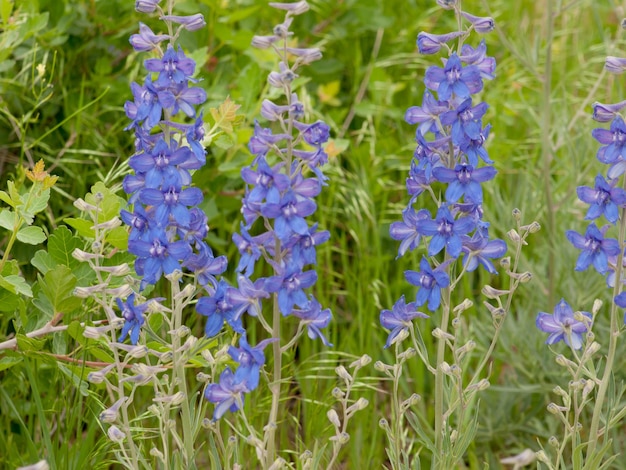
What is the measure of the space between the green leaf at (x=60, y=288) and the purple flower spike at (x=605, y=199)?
3.73 ft

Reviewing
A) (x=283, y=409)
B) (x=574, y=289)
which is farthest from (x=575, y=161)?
(x=283, y=409)

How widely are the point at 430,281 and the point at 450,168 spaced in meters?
0.24

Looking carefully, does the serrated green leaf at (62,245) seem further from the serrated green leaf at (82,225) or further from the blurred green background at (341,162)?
the blurred green background at (341,162)

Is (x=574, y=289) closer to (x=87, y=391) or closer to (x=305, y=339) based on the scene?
(x=305, y=339)

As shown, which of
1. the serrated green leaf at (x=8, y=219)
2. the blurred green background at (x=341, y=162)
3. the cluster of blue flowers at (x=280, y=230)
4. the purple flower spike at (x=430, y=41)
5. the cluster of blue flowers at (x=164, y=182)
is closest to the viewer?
the cluster of blue flowers at (x=280, y=230)

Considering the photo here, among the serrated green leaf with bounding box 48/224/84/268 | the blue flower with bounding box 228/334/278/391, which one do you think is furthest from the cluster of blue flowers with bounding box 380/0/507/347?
the serrated green leaf with bounding box 48/224/84/268

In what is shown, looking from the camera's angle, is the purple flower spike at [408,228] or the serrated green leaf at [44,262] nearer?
the purple flower spike at [408,228]

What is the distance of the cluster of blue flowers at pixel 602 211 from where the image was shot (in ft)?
6.46

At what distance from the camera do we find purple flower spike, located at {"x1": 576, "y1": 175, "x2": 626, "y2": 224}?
6.41 feet

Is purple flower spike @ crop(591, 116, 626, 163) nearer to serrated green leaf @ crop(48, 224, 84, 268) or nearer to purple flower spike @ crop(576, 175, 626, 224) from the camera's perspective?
purple flower spike @ crop(576, 175, 626, 224)

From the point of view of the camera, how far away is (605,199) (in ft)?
6.51

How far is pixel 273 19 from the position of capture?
3885mm

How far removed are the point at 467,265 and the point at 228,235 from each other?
1589 mm

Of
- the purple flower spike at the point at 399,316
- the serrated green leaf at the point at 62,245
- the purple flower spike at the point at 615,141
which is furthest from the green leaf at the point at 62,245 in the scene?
the purple flower spike at the point at 615,141
